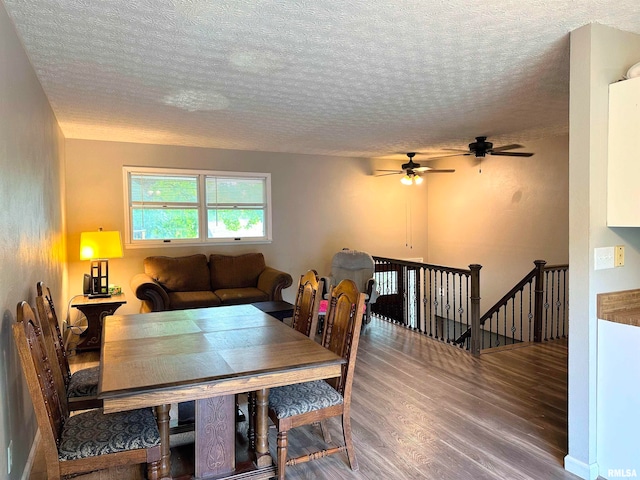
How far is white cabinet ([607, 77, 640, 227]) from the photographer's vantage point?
238 centimetres

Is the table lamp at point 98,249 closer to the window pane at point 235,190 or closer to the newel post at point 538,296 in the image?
the window pane at point 235,190

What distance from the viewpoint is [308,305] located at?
3.11 m

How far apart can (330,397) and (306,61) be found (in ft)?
6.96

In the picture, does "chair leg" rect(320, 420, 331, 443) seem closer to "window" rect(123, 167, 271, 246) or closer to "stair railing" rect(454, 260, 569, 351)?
"stair railing" rect(454, 260, 569, 351)

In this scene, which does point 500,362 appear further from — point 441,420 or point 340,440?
point 340,440

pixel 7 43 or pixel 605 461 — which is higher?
pixel 7 43

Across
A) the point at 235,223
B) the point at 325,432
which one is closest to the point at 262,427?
the point at 325,432

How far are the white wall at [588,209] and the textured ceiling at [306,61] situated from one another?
5.2 inches

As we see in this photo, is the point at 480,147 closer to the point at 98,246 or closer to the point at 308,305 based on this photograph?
the point at 308,305

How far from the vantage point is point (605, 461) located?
2.45 m

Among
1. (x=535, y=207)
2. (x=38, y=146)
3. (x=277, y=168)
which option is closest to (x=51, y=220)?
(x=38, y=146)

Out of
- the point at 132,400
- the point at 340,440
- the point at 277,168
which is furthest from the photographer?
the point at 277,168

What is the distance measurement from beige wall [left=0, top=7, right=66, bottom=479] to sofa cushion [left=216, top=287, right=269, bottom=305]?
2.31 m

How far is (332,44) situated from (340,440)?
98.9 inches
